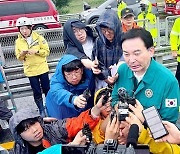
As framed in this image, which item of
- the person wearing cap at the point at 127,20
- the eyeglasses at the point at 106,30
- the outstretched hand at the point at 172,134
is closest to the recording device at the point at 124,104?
the outstretched hand at the point at 172,134

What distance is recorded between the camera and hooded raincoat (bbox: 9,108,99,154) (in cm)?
263

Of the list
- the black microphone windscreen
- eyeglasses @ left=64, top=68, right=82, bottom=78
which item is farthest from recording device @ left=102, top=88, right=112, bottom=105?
the black microphone windscreen

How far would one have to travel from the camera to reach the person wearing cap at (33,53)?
5.25 m

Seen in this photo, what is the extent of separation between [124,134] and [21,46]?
3469 millimetres

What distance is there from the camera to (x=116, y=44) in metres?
3.31

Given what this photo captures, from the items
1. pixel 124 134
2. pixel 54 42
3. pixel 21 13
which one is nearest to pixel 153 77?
pixel 124 134

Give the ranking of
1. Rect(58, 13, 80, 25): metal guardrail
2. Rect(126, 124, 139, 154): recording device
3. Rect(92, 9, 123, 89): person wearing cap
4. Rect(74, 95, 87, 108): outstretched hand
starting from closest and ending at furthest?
Rect(126, 124, 139, 154): recording device → Rect(74, 95, 87, 108): outstretched hand → Rect(92, 9, 123, 89): person wearing cap → Rect(58, 13, 80, 25): metal guardrail

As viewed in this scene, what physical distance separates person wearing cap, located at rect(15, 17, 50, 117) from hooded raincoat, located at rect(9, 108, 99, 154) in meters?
2.63

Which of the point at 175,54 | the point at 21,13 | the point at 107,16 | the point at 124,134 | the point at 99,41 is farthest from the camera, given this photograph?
the point at 21,13

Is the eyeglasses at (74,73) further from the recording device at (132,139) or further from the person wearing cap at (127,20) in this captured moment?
the person wearing cap at (127,20)

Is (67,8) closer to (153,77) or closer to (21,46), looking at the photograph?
(21,46)

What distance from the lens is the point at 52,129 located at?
2711 millimetres

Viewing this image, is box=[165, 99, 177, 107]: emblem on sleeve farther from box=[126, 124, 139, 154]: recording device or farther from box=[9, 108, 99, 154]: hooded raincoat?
box=[9, 108, 99, 154]: hooded raincoat

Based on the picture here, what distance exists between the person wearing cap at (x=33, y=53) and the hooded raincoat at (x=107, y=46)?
2.01 m
